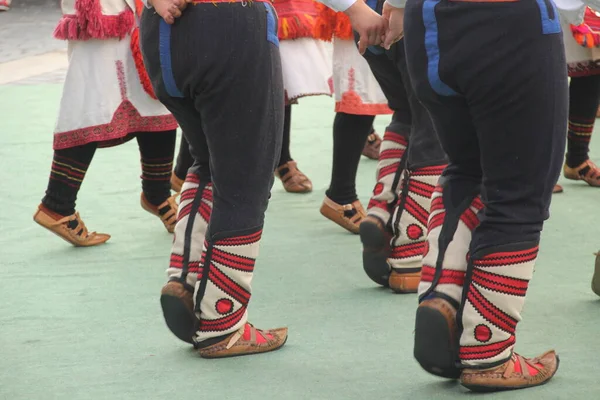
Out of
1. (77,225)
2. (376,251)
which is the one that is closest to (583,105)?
(376,251)

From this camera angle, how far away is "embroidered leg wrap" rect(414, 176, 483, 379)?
6.64 ft

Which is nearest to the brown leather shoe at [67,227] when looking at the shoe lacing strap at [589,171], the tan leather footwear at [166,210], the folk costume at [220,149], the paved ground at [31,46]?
the tan leather footwear at [166,210]

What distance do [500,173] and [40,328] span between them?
131cm

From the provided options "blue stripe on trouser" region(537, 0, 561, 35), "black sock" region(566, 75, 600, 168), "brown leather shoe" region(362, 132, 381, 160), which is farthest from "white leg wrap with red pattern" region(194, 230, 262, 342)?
"brown leather shoe" region(362, 132, 381, 160)

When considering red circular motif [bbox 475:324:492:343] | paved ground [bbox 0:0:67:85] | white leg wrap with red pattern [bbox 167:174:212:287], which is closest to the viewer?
red circular motif [bbox 475:324:492:343]

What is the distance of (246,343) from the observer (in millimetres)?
2393

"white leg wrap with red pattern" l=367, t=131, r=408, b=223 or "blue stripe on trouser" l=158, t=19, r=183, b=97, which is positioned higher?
"blue stripe on trouser" l=158, t=19, r=183, b=97

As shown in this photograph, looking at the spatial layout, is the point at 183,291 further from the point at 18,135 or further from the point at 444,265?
the point at 18,135

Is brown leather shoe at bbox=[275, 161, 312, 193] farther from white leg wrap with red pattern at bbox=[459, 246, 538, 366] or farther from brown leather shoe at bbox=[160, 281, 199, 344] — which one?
white leg wrap with red pattern at bbox=[459, 246, 538, 366]

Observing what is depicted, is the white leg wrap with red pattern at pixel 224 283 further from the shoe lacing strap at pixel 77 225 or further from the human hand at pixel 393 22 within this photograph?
the shoe lacing strap at pixel 77 225

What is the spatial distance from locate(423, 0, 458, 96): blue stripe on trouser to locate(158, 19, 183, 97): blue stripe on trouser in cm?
56

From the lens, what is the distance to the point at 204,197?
2.40 metres

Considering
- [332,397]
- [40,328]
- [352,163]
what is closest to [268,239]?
[352,163]

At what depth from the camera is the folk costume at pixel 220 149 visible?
2.16 metres
